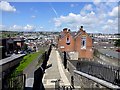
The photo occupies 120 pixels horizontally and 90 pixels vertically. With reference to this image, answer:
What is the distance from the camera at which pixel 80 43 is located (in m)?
→ 37.2

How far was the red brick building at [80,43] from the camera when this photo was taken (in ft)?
120

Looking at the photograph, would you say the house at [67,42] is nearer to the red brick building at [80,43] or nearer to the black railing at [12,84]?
the red brick building at [80,43]

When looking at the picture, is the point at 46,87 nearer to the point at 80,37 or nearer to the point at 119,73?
the point at 119,73

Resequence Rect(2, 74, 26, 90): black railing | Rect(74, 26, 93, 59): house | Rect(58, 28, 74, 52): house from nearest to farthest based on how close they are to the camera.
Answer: Rect(2, 74, 26, 90): black railing → Rect(74, 26, 93, 59): house → Rect(58, 28, 74, 52): house

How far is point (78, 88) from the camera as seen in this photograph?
1312 cm

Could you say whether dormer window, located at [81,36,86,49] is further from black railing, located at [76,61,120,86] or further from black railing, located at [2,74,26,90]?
black railing, located at [2,74,26,90]

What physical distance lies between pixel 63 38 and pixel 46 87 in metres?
25.7

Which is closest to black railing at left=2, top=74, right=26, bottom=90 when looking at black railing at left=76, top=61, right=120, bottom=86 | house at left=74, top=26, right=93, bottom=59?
black railing at left=76, top=61, right=120, bottom=86

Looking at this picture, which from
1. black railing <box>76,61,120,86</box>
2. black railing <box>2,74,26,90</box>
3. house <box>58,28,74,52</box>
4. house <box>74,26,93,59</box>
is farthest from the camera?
house <box>58,28,74,52</box>

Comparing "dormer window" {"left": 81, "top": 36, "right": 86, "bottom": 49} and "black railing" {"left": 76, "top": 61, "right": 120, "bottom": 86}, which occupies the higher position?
"dormer window" {"left": 81, "top": 36, "right": 86, "bottom": 49}

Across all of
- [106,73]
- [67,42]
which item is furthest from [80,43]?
[106,73]

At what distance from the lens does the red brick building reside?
3644 centimetres

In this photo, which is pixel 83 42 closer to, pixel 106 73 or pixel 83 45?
pixel 83 45

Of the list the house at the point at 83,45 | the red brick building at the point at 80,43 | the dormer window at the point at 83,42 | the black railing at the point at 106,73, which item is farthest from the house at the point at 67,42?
the black railing at the point at 106,73
